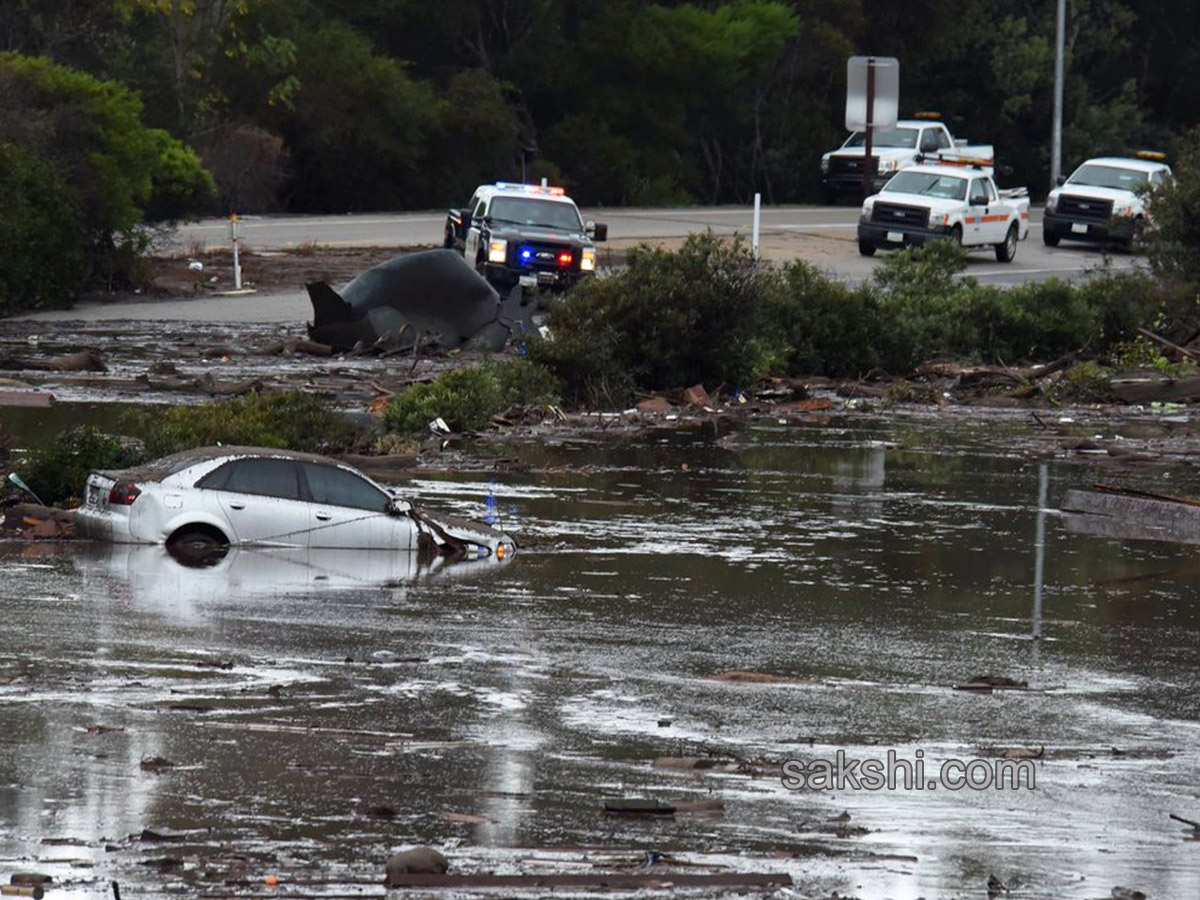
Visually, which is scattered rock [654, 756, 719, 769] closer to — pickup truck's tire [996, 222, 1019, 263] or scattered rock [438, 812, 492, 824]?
scattered rock [438, 812, 492, 824]

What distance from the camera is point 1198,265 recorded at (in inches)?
1470

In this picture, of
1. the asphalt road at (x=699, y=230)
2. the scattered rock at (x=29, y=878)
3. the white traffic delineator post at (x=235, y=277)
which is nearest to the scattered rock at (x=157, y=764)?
the scattered rock at (x=29, y=878)

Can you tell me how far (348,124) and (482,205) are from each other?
681 inches

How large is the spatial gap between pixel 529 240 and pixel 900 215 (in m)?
12.0

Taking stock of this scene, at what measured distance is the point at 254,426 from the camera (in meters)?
23.1

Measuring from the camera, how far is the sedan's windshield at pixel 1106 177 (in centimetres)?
5272

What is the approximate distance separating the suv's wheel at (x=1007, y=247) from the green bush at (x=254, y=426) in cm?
2757

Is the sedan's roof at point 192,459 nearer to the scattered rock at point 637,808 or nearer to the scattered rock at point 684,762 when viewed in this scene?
the scattered rock at point 684,762

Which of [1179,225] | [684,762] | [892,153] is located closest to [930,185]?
[1179,225]

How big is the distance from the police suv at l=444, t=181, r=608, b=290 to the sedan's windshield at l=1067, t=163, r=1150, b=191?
18046mm

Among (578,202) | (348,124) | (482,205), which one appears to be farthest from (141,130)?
(578,202)

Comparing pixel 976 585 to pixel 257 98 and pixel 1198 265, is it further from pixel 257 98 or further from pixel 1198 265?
pixel 257 98

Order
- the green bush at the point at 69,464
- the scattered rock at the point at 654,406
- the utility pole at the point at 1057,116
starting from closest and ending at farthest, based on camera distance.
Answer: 1. the green bush at the point at 69,464
2. the scattered rock at the point at 654,406
3. the utility pole at the point at 1057,116

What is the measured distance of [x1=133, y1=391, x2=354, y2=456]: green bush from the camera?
2208 cm
